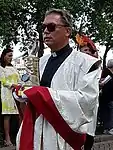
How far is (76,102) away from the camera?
3217 millimetres

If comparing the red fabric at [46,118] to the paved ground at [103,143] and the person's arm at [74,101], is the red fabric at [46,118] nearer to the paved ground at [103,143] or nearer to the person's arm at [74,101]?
the person's arm at [74,101]

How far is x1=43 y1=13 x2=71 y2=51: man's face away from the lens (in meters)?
3.45

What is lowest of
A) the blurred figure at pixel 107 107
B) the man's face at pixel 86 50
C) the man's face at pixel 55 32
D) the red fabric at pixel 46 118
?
the blurred figure at pixel 107 107

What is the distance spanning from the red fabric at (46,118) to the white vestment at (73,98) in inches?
1.3

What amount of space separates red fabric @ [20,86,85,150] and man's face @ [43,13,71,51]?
0.43 meters

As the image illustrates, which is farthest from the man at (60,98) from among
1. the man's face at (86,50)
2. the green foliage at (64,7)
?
the green foliage at (64,7)

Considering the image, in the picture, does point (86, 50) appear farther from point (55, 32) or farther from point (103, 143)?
point (103, 143)

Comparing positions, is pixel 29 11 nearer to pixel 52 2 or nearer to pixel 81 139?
pixel 52 2

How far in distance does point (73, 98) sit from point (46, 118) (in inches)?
10.1

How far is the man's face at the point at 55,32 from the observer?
3.45 meters

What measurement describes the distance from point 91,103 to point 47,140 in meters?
0.44

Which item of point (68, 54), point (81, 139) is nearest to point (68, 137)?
point (81, 139)

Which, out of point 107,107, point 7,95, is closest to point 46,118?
point 7,95

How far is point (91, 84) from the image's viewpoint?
10.7 feet
